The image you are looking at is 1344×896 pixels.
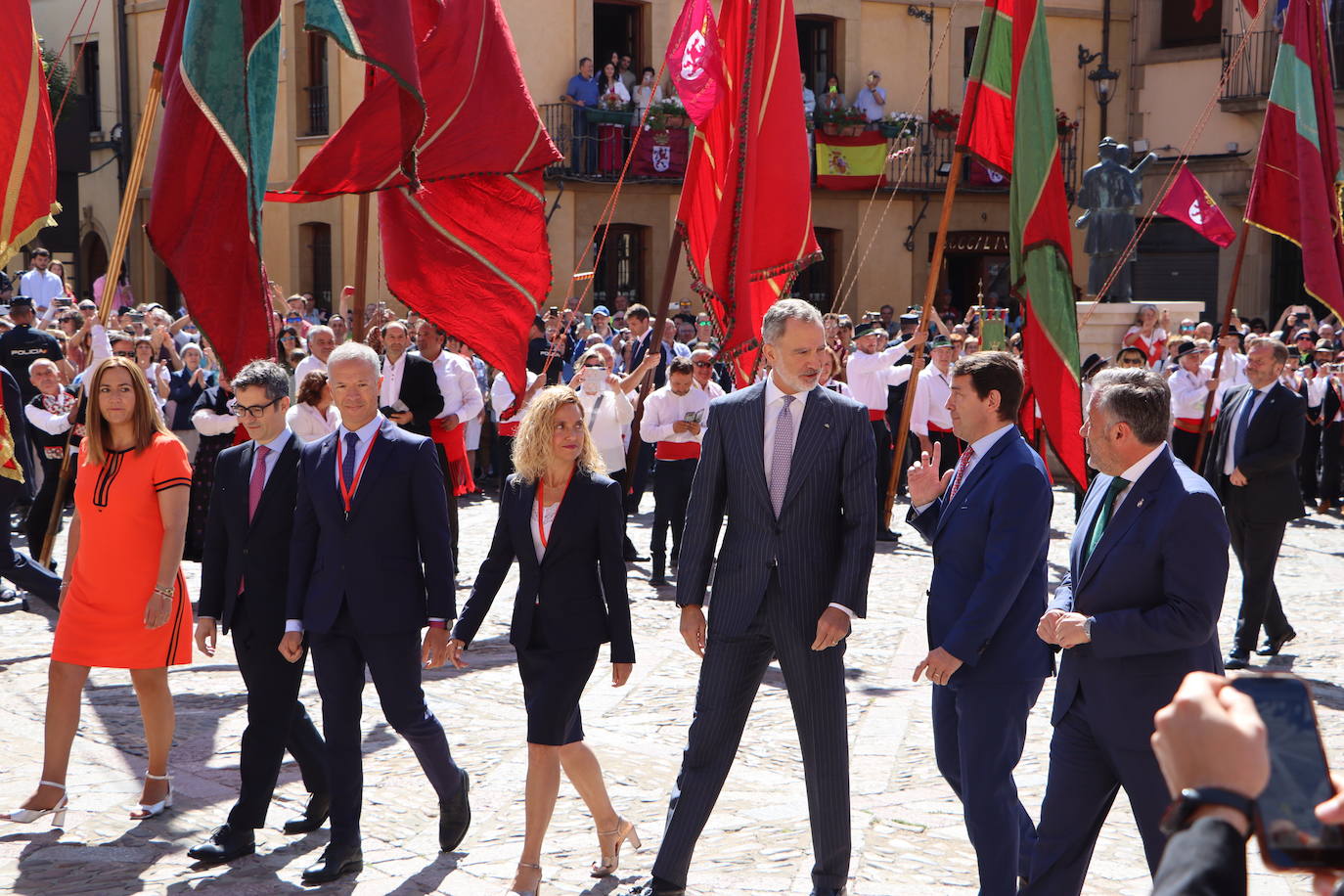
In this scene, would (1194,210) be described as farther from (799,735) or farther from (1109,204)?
(799,735)

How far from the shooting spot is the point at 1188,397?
1409 centimetres

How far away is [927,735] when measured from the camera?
6.97m

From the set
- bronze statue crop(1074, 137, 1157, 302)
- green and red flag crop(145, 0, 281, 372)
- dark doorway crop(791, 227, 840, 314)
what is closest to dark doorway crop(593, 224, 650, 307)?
dark doorway crop(791, 227, 840, 314)

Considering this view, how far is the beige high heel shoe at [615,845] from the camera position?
523cm

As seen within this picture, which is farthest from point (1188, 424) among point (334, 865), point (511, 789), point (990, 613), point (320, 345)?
point (334, 865)

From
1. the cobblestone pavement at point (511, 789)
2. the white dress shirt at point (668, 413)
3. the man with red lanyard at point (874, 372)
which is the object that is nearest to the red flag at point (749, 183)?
the cobblestone pavement at point (511, 789)

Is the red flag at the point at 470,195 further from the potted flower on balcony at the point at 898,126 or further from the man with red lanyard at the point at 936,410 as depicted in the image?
the potted flower on balcony at the point at 898,126

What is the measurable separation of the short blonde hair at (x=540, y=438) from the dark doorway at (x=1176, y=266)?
2580 cm

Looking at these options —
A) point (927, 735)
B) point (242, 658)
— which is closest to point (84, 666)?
point (242, 658)

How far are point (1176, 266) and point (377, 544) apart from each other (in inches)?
1049

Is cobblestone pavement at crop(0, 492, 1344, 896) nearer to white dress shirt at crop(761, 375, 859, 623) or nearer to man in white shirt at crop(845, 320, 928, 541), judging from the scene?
white dress shirt at crop(761, 375, 859, 623)

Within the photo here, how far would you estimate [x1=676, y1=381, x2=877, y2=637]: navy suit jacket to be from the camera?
4.86m

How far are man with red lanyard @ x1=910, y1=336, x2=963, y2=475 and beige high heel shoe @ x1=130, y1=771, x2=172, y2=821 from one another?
8.63 meters

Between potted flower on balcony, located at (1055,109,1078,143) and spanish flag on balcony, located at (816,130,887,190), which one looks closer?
spanish flag on balcony, located at (816,130,887,190)
